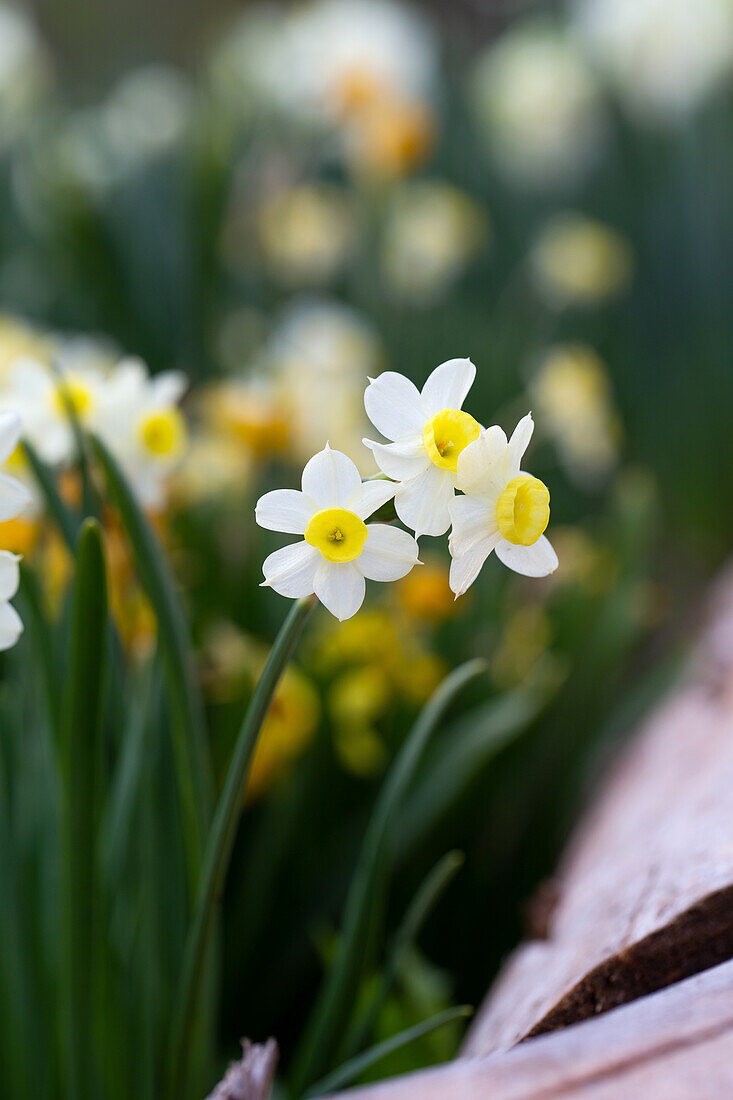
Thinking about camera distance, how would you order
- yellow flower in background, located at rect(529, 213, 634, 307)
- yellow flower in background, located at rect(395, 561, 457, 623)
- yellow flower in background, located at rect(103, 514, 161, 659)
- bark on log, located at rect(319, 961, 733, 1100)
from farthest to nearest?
yellow flower in background, located at rect(529, 213, 634, 307)
yellow flower in background, located at rect(395, 561, 457, 623)
yellow flower in background, located at rect(103, 514, 161, 659)
bark on log, located at rect(319, 961, 733, 1100)

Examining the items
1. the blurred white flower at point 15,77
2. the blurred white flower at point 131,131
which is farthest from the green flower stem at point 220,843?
the blurred white flower at point 15,77

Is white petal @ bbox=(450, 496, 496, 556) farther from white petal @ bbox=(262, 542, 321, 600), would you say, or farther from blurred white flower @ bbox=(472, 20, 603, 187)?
blurred white flower @ bbox=(472, 20, 603, 187)

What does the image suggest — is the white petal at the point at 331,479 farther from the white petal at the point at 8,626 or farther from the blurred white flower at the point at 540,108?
the blurred white flower at the point at 540,108

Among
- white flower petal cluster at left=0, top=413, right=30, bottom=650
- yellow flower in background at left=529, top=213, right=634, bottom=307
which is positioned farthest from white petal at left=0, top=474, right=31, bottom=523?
yellow flower in background at left=529, top=213, right=634, bottom=307

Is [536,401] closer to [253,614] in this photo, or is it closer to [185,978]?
[253,614]

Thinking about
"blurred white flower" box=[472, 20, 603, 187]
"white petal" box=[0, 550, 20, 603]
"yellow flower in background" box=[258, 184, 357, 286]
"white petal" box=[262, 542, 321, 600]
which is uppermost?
"blurred white flower" box=[472, 20, 603, 187]

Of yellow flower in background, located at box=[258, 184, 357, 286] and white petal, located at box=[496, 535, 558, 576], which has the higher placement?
yellow flower in background, located at box=[258, 184, 357, 286]
